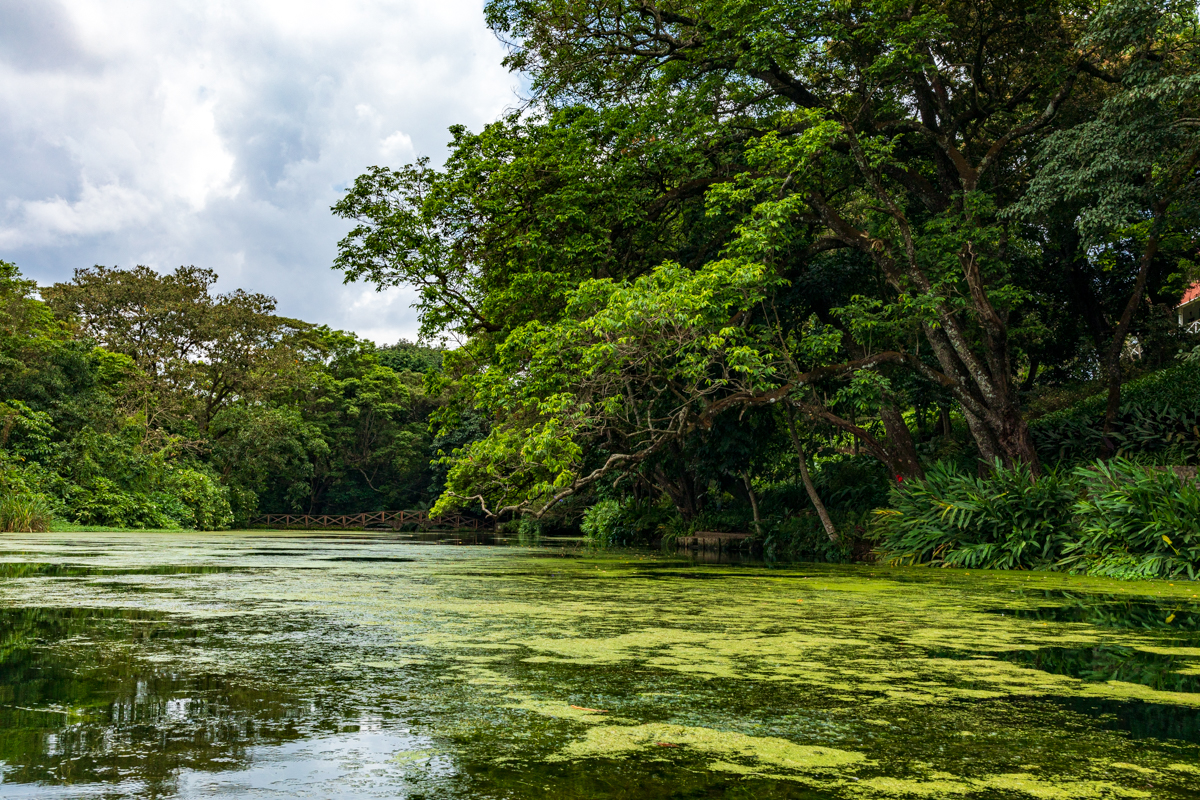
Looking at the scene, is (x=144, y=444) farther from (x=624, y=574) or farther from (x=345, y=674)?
(x=345, y=674)

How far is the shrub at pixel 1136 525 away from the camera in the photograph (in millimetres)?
7312

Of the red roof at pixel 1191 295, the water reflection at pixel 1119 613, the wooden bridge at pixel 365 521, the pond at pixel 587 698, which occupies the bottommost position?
the wooden bridge at pixel 365 521

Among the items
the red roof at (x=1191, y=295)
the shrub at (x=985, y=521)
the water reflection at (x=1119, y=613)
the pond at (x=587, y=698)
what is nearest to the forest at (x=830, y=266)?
the shrub at (x=985, y=521)

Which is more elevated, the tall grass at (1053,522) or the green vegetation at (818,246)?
the green vegetation at (818,246)

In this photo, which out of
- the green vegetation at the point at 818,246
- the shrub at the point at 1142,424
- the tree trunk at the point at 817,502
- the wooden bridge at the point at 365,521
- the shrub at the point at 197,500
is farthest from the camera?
the wooden bridge at the point at 365,521

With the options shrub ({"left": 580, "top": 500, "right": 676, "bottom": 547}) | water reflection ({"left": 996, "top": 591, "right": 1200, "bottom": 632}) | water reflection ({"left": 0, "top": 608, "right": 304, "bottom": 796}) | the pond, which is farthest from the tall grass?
water reflection ({"left": 0, "top": 608, "right": 304, "bottom": 796})

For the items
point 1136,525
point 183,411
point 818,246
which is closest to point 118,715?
point 1136,525

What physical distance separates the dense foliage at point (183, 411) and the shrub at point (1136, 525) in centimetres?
1010

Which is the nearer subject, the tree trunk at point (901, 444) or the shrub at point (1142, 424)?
the shrub at point (1142, 424)

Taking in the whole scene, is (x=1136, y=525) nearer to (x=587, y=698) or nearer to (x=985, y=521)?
(x=985, y=521)

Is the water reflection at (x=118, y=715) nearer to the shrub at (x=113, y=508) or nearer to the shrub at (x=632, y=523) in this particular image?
the shrub at (x=632, y=523)

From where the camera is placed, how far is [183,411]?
25.4 m

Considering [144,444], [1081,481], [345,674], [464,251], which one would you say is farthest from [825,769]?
[144,444]

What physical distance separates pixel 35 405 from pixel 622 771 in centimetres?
2191
